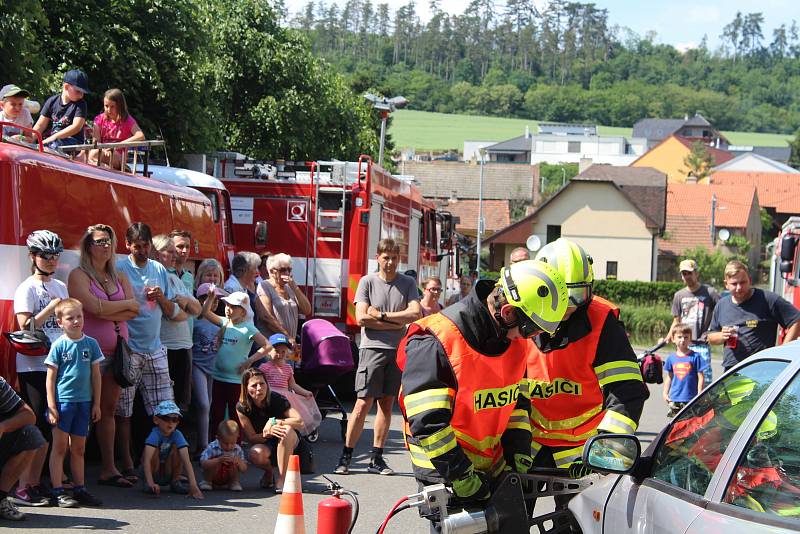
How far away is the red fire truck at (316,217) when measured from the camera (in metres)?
15.0

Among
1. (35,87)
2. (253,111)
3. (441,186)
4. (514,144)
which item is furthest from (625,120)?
(35,87)

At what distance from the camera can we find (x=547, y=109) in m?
193

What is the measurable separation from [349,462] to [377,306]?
141 cm

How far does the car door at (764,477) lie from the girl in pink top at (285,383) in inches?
259

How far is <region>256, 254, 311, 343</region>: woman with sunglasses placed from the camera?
1148cm

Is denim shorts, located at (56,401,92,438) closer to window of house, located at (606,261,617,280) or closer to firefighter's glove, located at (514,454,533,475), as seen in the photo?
firefighter's glove, located at (514,454,533,475)

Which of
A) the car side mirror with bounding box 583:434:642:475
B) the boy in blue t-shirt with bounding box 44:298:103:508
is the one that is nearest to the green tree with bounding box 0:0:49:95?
Answer: the boy in blue t-shirt with bounding box 44:298:103:508

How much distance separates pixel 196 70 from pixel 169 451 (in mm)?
13392

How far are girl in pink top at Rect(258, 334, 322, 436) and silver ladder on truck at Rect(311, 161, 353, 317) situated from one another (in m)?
4.52

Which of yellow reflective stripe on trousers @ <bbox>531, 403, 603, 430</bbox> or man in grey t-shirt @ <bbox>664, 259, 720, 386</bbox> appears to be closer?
yellow reflective stripe on trousers @ <bbox>531, 403, 603, 430</bbox>

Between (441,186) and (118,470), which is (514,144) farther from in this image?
(118,470)

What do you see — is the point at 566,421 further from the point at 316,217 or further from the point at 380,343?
the point at 316,217

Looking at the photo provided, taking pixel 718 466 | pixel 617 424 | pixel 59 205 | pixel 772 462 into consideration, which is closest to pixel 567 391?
pixel 617 424

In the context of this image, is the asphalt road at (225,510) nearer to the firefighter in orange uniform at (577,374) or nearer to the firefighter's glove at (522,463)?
the firefighter in orange uniform at (577,374)
